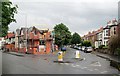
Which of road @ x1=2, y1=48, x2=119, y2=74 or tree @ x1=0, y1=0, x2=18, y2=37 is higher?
tree @ x1=0, y1=0, x2=18, y2=37

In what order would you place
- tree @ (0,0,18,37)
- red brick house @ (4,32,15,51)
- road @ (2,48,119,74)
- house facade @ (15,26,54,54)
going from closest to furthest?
1. tree @ (0,0,18,37)
2. road @ (2,48,119,74)
3. house facade @ (15,26,54,54)
4. red brick house @ (4,32,15,51)

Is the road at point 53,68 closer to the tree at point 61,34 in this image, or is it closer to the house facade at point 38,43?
the house facade at point 38,43

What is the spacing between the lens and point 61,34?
77.2m

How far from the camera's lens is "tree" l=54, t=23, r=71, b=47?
243 ft

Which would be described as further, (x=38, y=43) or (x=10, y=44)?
(x=10, y=44)

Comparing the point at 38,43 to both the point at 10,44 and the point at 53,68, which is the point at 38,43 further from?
the point at 53,68

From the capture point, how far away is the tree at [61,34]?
243ft

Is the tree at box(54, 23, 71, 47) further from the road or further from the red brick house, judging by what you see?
the road

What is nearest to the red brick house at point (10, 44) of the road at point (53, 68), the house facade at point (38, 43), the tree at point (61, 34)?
the house facade at point (38, 43)

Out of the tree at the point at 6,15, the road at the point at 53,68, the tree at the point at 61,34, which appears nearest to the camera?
the tree at the point at 6,15

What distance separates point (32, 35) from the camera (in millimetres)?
64625

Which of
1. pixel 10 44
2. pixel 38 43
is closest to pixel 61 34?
pixel 38 43

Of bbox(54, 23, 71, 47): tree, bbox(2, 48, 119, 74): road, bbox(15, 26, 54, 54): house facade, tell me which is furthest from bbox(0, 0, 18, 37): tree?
bbox(54, 23, 71, 47): tree

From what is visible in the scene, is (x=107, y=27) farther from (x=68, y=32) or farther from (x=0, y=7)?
(x=0, y=7)
